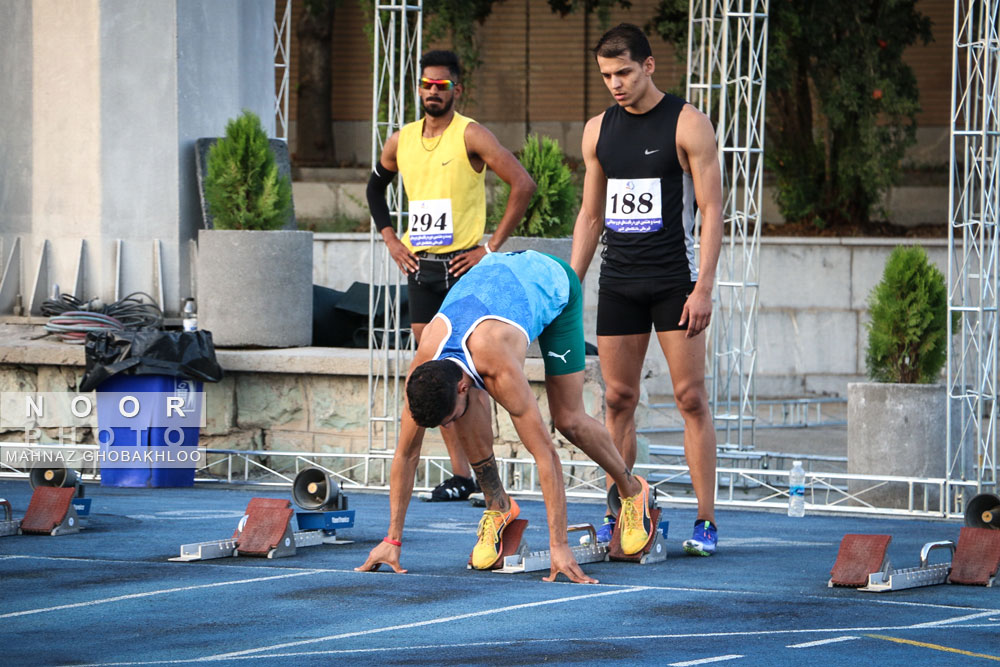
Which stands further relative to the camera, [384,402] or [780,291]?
[780,291]

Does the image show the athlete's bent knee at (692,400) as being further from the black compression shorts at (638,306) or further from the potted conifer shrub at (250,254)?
the potted conifer shrub at (250,254)

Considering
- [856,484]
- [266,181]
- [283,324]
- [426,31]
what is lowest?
[856,484]

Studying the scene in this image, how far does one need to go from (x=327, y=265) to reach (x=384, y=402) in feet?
31.9

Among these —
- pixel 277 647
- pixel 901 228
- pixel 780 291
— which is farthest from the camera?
pixel 901 228

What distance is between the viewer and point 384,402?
980cm

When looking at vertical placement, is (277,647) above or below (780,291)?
below

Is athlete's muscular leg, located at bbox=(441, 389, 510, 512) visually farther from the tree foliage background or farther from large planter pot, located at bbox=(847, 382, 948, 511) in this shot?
the tree foliage background

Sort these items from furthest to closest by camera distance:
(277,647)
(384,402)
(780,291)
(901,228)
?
→ (901,228) → (780,291) → (384,402) → (277,647)

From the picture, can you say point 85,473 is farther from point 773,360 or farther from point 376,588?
point 773,360

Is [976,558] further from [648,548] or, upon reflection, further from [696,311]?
[696,311]

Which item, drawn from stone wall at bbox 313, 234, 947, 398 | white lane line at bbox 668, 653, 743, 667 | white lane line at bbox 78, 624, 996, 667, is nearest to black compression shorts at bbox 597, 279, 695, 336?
white lane line at bbox 78, 624, 996, 667

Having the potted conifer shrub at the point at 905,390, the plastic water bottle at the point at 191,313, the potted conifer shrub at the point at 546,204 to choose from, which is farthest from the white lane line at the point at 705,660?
the potted conifer shrub at the point at 905,390

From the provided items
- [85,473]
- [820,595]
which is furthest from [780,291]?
[820,595]

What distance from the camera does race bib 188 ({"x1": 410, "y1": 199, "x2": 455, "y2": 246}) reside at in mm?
7578
